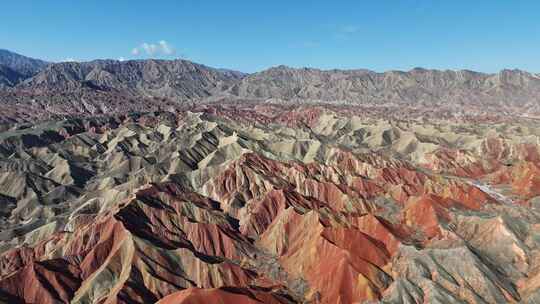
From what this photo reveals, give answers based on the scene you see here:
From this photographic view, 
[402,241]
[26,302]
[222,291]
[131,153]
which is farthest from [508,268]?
[131,153]

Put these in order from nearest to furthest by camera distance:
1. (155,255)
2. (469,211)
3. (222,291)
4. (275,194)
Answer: (222,291), (155,255), (469,211), (275,194)

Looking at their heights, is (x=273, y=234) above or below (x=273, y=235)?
above

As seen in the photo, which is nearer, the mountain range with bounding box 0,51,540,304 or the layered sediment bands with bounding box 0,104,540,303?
the mountain range with bounding box 0,51,540,304

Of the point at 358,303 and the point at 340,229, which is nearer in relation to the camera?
the point at 358,303

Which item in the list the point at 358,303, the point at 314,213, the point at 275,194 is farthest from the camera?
the point at 275,194

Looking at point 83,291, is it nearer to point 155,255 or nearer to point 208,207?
point 155,255

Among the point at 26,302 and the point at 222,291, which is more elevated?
the point at 222,291

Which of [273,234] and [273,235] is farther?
[273,234]

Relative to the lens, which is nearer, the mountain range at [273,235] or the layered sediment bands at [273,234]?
the mountain range at [273,235]
